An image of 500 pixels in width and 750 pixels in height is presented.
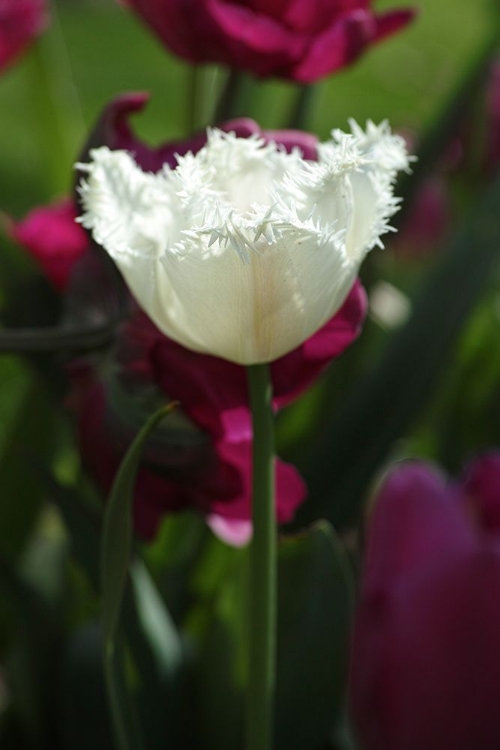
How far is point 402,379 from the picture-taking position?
44 centimetres

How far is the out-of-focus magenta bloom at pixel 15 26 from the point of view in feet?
1.44

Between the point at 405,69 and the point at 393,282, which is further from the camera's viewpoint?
the point at 405,69

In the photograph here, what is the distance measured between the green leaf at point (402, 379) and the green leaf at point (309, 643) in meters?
0.06

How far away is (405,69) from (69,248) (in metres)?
2.07

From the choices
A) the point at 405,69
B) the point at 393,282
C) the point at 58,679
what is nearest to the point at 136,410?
the point at 58,679

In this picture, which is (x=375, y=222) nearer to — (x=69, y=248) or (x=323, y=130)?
(x=69, y=248)

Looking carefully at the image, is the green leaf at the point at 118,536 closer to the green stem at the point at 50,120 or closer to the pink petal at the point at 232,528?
the pink petal at the point at 232,528

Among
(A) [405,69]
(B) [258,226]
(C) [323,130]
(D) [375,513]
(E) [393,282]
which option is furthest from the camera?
(A) [405,69]

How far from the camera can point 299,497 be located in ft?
0.99

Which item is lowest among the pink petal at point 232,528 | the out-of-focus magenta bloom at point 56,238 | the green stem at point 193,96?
the pink petal at point 232,528

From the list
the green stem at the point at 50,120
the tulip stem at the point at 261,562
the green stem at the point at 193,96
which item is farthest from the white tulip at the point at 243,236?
the green stem at the point at 50,120

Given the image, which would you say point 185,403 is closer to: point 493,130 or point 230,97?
point 230,97

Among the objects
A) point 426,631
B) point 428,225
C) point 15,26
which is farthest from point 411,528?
point 428,225

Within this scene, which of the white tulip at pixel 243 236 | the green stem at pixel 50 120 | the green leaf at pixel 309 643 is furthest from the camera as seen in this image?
the green stem at pixel 50 120
